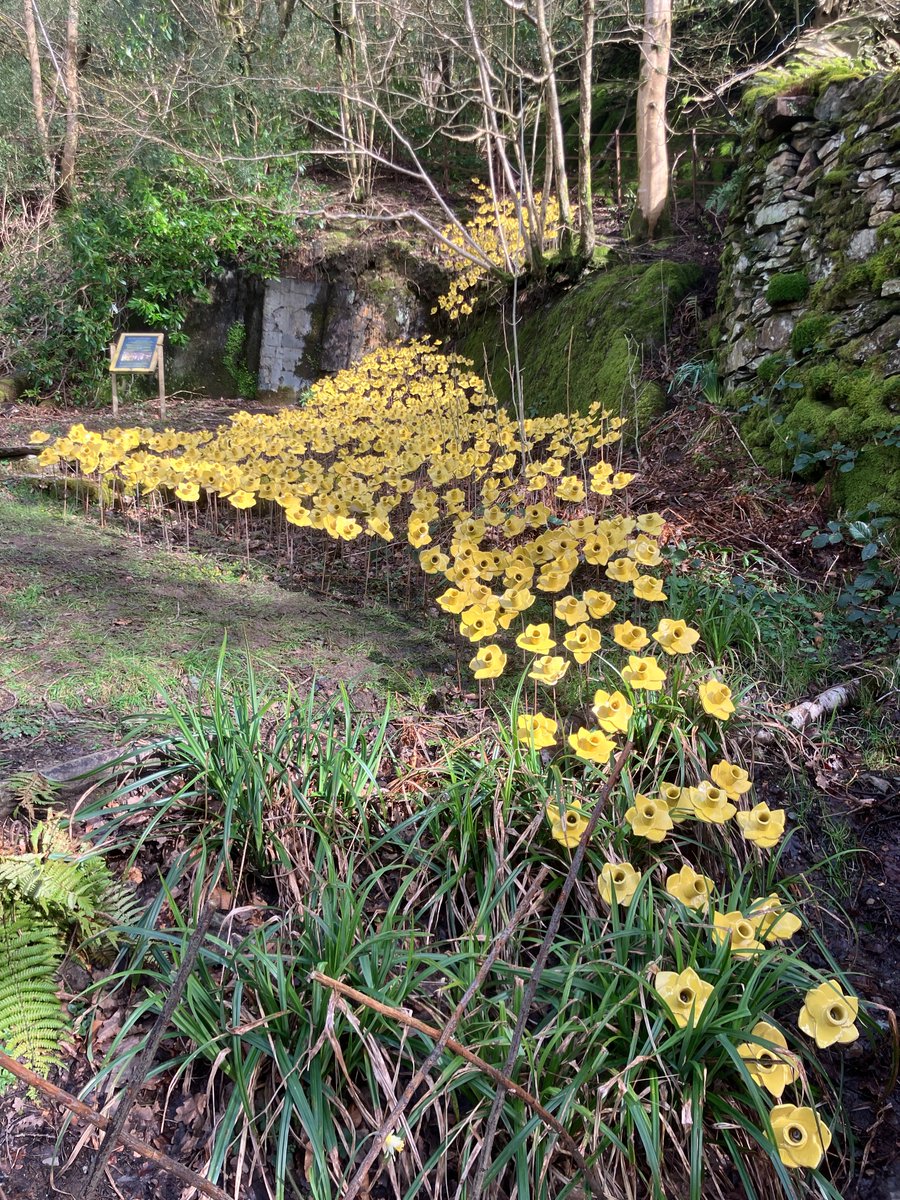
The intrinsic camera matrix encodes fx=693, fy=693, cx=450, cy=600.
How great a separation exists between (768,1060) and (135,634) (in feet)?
9.39

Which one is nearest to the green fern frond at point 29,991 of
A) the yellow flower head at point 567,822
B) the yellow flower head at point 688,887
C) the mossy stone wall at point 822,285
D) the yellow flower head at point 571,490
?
the yellow flower head at point 567,822

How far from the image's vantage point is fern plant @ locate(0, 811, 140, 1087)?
5.21 feet

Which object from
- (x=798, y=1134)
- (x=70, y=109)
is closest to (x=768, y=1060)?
(x=798, y=1134)

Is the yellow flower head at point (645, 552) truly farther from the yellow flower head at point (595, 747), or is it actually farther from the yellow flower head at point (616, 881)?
the yellow flower head at point (616, 881)

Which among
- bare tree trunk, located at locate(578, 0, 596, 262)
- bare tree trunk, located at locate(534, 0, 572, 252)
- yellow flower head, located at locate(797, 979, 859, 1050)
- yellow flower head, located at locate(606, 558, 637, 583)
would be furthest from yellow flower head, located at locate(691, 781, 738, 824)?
bare tree trunk, located at locate(578, 0, 596, 262)

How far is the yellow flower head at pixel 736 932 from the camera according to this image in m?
1.55

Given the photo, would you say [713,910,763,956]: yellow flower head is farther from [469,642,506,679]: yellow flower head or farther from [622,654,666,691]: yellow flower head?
[469,642,506,679]: yellow flower head

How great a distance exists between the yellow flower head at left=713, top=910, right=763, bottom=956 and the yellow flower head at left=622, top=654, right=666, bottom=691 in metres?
0.61

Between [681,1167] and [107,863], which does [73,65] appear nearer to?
[107,863]

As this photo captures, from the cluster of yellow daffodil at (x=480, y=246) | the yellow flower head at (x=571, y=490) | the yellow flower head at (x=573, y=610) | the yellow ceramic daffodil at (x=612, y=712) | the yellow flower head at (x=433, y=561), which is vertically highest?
the cluster of yellow daffodil at (x=480, y=246)

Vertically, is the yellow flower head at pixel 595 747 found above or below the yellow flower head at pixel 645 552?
below

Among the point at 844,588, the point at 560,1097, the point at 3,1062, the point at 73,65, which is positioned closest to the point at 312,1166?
the point at 560,1097

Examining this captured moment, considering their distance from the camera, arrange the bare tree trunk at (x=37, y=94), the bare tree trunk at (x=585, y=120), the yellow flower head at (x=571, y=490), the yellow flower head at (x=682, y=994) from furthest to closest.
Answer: the bare tree trunk at (x=37, y=94) < the bare tree trunk at (x=585, y=120) < the yellow flower head at (x=571, y=490) < the yellow flower head at (x=682, y=994)

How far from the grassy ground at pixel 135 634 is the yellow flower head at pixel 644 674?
1236mm
